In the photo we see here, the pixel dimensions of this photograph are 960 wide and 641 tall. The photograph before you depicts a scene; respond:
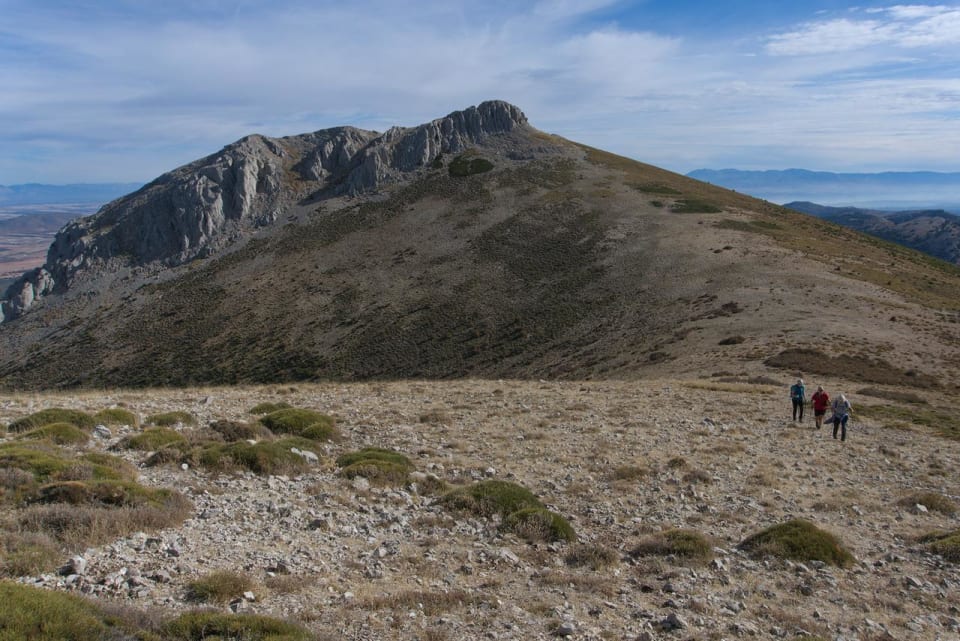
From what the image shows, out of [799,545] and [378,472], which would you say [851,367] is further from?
[378,472]

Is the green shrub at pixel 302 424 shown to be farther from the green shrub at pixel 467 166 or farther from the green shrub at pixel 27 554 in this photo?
the green shrub at pixel 467 166

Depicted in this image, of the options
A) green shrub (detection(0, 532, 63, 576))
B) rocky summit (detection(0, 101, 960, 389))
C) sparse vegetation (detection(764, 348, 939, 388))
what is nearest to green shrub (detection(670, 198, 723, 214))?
rocky summit (detection(0, 101, 960, 389))

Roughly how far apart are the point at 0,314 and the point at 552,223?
112752mm

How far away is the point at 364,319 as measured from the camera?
75562 millimetres

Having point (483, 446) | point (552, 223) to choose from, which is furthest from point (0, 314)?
point (483, 446)

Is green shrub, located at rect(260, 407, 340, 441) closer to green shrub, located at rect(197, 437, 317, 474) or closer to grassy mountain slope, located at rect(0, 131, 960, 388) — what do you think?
green shrub, located at rect(197, 437, 317, 474)

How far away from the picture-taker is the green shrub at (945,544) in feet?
39.8

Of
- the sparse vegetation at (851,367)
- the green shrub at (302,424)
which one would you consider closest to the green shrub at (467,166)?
the sparse vegetation at (851,367)

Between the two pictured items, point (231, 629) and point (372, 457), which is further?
point (372, 457)

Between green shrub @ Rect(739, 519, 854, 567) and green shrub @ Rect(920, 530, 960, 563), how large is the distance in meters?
2.01

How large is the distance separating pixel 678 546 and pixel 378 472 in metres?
7.43

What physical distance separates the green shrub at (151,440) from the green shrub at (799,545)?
50.0ft

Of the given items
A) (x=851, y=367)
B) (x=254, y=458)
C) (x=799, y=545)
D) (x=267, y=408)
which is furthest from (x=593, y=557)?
(x=851, y=367)

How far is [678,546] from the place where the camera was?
11766mm
